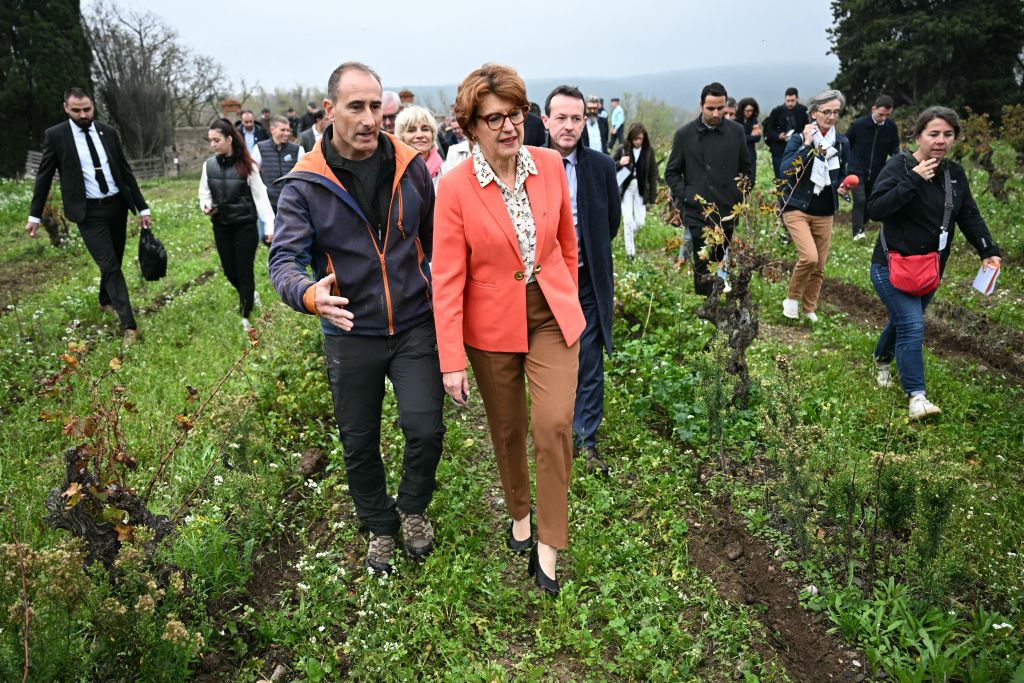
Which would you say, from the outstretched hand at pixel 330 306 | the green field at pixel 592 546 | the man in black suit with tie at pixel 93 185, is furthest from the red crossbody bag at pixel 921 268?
the man in black suit with tie at pixel 93 185

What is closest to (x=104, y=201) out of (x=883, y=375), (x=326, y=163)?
(x=326, y=163)

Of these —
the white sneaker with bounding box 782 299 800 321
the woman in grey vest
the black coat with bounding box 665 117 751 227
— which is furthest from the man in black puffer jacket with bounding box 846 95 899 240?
the woman in grey vest

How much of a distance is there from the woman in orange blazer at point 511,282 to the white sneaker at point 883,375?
3.60 m

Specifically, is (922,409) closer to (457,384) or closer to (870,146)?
(457,384)

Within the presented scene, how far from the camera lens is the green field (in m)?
3.11

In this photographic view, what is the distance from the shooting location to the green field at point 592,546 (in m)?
3.11

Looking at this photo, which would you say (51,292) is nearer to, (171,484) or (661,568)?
(171,484)

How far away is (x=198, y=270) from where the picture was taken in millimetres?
11383

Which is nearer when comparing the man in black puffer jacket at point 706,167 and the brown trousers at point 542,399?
the brown trousers at point 542,399

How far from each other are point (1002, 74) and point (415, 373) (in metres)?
A: 30.4

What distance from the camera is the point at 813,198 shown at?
24.3ft

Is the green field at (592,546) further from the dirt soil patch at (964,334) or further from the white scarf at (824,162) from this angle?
the white scarf at (824,162)

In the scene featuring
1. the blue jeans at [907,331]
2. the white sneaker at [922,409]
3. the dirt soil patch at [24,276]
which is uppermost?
the blue jeans at [907,331]

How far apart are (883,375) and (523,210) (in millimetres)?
4032
